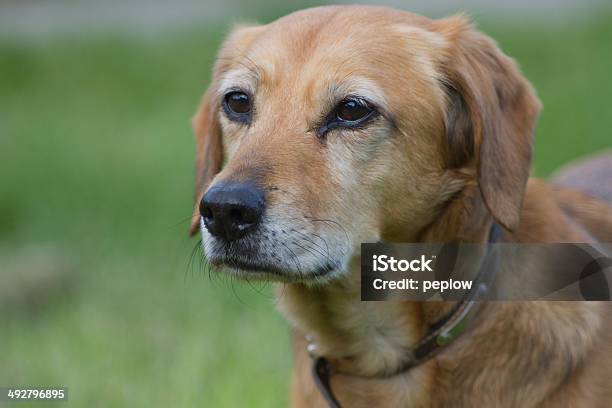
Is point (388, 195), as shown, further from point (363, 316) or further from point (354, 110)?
point (363, 316)

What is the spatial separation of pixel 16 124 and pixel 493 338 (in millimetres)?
6831

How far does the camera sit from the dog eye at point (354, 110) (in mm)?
3225

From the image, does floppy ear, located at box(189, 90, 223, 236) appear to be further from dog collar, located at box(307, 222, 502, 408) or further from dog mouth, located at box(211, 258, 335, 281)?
dog collar, located at box(307, 222, 502, 408)

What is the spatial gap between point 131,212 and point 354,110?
422 cm

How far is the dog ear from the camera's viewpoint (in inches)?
125

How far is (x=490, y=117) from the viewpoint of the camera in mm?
3256

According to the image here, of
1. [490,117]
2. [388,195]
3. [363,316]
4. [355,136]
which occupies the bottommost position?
[363,316]

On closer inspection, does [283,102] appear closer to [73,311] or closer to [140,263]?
[73,311]

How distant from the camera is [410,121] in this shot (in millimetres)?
3271

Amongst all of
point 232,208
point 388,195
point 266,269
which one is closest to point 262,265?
point 266,269

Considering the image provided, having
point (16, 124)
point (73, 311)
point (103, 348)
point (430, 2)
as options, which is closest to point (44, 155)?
point (16, 124)

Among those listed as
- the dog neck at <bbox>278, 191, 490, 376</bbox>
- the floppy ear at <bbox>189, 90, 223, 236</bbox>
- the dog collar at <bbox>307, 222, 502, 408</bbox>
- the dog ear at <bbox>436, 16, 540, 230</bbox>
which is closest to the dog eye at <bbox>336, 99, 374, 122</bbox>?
the dog ear at <bbox>436, 16, 540, 230</bbox>

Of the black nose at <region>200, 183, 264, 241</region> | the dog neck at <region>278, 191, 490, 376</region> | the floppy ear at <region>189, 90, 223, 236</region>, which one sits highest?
the black nose at <region>200, 183, 264, 241</region>

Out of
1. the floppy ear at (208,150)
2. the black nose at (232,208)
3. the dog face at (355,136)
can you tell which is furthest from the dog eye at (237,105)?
the black nose at (232,208)
